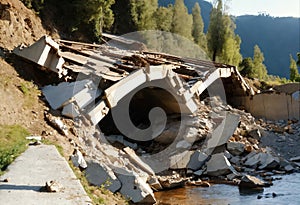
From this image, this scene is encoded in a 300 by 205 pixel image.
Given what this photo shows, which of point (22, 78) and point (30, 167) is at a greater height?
point (22, 78)

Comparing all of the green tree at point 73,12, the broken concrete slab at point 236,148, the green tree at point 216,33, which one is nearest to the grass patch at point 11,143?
the broken concrete slab at point 236,148

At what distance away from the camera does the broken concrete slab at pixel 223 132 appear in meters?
13.5

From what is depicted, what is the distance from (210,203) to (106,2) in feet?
47.8

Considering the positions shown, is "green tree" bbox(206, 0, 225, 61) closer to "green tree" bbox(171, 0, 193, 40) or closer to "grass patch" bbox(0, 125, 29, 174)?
"green tree" bbox(171, 0, 193, 40)

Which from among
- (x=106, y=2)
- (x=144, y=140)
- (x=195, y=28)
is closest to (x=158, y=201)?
(x=144, y=140)

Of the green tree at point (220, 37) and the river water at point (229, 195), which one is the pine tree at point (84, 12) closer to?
the river water at point (229, 195)

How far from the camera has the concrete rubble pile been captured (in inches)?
373

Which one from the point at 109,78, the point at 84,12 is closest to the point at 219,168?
the point at 109,78

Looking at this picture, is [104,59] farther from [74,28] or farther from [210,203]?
[210,203]

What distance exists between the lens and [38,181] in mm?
5191

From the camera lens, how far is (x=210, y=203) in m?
8.76

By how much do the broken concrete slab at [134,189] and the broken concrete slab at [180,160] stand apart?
12.3 ft

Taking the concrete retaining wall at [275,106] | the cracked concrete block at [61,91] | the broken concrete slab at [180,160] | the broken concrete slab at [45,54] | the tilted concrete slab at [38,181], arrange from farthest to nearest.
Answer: the concrete retaining wall at [275,106] → the broken concrete slab at [180,160] → the broken concrete slab at [45,54] → the cracked concrete block at [61,91] → the tilted concrete slab at [38,181]

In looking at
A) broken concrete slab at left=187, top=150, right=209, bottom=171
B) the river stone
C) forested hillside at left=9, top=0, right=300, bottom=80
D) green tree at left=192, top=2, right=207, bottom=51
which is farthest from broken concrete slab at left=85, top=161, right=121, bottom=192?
green tree at left=192, top=2, right=207, bottom=51
